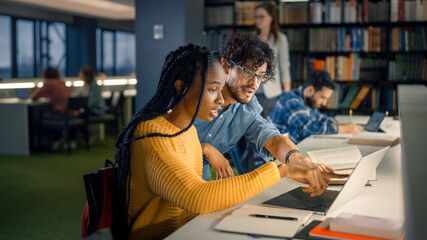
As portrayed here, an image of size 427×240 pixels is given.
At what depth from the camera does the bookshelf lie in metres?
5.61

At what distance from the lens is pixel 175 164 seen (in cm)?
140

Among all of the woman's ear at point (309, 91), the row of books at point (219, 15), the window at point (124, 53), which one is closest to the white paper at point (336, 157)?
the woman's ear at point (309, 91)

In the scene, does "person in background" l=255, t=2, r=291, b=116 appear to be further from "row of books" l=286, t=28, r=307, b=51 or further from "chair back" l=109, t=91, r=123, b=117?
"chair back" l=109, t=91, r=123, b=117

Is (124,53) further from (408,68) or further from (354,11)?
(408,68)

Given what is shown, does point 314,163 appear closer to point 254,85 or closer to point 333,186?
point 333,186

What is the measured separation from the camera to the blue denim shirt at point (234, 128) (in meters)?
2.32

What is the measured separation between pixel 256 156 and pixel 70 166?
11.6 ft

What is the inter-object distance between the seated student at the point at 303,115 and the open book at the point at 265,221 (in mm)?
1861

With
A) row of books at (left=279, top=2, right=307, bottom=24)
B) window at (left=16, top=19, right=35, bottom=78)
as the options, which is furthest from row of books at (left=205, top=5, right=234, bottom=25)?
window at (left=16, top=19, right=35, bottom=78)

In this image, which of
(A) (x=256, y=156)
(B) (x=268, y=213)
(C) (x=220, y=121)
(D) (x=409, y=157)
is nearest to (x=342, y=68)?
(A) (x=256, y=156)

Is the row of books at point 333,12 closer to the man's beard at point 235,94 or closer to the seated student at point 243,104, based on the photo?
the seated student at point 243,104

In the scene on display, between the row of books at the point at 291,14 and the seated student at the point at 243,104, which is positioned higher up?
the row of books at the point at 291,14

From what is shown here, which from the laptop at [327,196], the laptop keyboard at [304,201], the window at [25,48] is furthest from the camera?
the window at [25,48]

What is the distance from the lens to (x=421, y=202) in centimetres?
61
